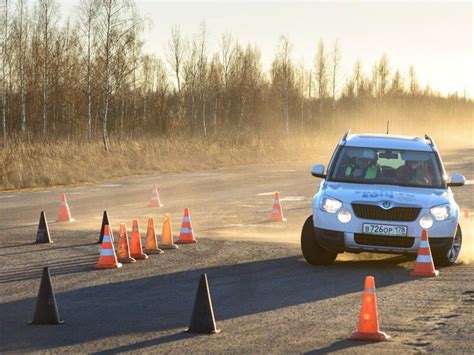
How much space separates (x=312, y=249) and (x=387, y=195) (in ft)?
4.05

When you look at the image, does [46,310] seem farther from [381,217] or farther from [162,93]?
[162,93]

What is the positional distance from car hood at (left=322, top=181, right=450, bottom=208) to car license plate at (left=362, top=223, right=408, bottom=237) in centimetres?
27

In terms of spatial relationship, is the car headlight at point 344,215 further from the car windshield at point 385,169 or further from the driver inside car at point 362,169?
the driver inside car at point 362,169

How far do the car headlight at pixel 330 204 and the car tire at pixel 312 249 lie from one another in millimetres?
379

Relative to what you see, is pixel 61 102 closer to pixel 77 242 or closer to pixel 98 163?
pixel 98 163

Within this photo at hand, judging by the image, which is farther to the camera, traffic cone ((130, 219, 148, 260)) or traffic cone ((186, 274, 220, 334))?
traffic cone ((130, 219, 148, 260))

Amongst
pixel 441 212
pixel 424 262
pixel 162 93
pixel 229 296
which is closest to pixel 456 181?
pixel 441 212

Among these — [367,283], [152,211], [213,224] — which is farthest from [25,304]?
[152,211]

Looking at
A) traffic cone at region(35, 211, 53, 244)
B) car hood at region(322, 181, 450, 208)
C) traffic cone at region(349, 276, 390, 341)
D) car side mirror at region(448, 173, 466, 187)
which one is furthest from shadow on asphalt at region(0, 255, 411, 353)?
traffic cone at region(35, 211, 53, 244)

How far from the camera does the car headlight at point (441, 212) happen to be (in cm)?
1314

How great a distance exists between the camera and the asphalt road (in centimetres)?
838

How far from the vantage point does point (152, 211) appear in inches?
926

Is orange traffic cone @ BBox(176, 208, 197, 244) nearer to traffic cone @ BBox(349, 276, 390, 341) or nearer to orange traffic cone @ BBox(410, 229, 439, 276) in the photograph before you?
orange traffic cone @ BBox(410, 229, 439, 276)

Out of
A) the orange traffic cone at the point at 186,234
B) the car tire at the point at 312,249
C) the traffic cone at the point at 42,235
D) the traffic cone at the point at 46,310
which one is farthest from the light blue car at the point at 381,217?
the traffic cone at the point at 42,235
